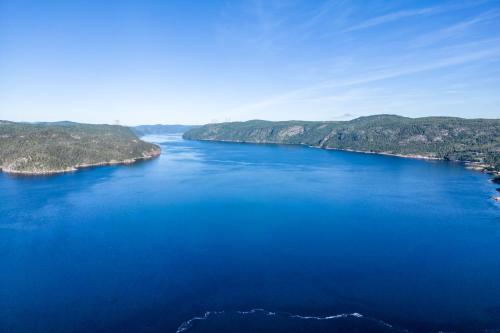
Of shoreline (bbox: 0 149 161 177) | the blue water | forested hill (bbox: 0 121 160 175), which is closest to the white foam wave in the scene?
the blue water

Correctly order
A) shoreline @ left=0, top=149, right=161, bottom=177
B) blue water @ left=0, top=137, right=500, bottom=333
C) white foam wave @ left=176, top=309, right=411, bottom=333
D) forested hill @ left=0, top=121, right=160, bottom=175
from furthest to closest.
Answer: forested hill @ left=0, top=121, right=160, bottom=175 → shoreline @ left=0, top=149, right=161, bottom=177 → blue water @ left=0, top=137, right=500, bottom=333 → white foam wave @ left=176, top=309, right=411, bottom=333

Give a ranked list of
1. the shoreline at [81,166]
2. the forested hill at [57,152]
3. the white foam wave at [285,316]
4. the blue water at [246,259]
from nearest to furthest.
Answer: the white foam wave at [285,316]
the blue water at [246,259]
the shoreline at [81,166]
the forested hill at [57,152]

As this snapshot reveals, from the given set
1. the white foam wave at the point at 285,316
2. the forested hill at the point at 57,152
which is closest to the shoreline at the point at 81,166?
the forested hill at the point at 57,152

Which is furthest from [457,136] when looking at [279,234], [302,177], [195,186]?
[279,234]

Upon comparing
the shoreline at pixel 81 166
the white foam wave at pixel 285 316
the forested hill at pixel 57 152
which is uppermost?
the forested hill at pixel 57 152

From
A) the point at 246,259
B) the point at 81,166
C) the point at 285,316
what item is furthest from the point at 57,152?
the point at 285,316

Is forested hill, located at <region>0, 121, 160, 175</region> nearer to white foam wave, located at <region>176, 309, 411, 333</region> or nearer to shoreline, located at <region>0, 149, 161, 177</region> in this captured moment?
shoreline, located at <region>0, 149, 161, 177</region>

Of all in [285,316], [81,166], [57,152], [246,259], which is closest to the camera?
[285,316]

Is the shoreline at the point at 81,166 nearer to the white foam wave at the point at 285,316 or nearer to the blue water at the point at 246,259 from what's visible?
the blue water at the point at 246,259

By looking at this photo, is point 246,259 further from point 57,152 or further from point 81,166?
point 57,152

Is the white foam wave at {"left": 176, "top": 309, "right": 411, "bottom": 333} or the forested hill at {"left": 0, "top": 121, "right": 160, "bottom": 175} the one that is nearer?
the white foam wave at {"left": 176, "top": 309, "right": 411, "bottom": 333}
